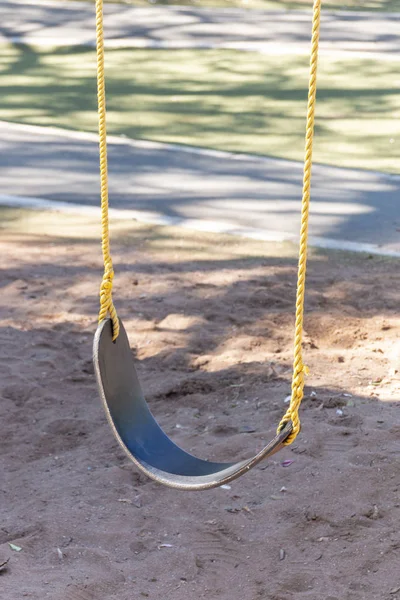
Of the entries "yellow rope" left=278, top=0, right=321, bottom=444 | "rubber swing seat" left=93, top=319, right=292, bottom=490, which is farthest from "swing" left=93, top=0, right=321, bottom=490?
"yellow rope" left=278, top=0, right=321, bottom=444

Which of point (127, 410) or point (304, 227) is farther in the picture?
point (127, 410)

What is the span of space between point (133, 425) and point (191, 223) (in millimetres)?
3848

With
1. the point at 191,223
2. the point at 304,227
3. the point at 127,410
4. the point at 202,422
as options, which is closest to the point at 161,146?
the point at 191,223

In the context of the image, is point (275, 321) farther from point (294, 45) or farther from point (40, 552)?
point (294, 45)

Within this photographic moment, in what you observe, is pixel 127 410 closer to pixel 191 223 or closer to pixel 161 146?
pixel 191 223

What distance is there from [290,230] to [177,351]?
2030mm

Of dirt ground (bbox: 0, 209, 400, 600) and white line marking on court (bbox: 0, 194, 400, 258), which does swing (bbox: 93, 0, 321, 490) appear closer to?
dirt ground (bbox: 0, 209, 400, 600)

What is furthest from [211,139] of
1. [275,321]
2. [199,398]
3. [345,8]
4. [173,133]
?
[345,8]

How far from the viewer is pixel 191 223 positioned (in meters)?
6.51

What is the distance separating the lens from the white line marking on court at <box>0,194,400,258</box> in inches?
239

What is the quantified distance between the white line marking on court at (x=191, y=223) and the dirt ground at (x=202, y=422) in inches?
5.9

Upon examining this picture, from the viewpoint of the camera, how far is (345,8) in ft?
55.0

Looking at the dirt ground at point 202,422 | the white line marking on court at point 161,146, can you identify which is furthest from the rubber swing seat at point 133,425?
the white line marking on court at point 161,146

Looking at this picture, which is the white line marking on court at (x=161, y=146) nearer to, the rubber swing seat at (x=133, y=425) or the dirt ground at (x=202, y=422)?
the dirt ground at (x=202, y=422)
